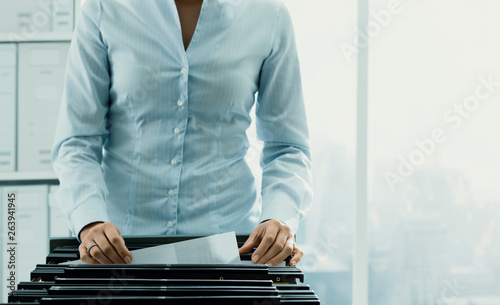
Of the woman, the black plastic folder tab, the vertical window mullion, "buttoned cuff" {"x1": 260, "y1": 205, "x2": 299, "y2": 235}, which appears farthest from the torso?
the vertical window mullion

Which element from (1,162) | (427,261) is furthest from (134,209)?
(427,261)

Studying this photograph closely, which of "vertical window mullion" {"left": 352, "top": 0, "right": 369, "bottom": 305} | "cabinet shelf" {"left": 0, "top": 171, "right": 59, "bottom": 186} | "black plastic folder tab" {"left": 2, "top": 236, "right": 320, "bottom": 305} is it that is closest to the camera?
"black plastic folder tab" {"left": 2, "top": 236, "right": 320, "bottom": 305}

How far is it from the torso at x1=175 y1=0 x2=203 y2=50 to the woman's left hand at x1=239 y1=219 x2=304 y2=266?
0.42 meters

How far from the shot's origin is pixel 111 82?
974 mm

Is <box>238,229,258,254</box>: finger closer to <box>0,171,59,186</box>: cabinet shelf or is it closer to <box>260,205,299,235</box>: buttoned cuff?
<box>260,205,299,235</box>: buttoned cuff

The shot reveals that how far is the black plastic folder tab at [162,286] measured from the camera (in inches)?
18.2

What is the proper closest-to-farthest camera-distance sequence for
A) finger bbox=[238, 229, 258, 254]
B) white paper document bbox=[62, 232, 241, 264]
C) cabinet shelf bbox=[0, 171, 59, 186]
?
white paper document bbox=[62, 232, 241, 264] < finger bbox=[238, 229, 258, 254] < cabinet shelf bbox=[0, 171, 59, 186]

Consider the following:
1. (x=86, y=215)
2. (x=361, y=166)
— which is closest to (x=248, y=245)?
(x=86, y=215)

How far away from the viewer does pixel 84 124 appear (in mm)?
919

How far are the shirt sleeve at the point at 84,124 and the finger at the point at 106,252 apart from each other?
0.42ft

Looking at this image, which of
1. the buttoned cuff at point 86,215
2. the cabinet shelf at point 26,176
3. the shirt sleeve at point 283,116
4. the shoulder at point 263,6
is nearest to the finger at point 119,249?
the buttoned cuff at point 86,215

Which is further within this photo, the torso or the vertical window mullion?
the vertical window mullion

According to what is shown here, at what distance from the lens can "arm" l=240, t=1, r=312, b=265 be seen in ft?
3.14

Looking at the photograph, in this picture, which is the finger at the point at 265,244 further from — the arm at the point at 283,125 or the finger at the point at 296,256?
the arm at the point at 283,125
